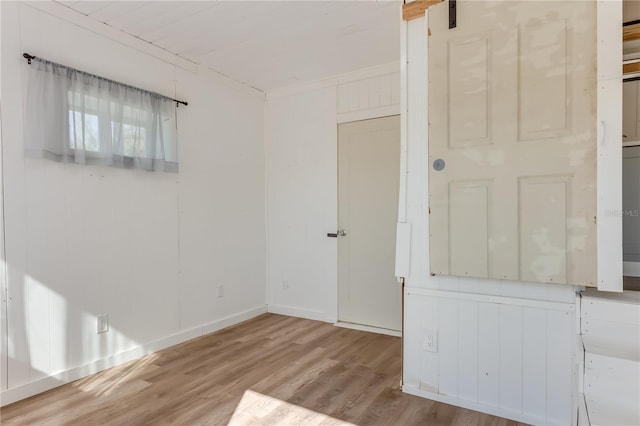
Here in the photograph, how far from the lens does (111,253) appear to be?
286cm

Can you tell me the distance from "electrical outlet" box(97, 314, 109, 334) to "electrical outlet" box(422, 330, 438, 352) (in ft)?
7.76

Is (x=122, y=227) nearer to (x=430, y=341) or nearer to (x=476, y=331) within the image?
(x=430, y=341)

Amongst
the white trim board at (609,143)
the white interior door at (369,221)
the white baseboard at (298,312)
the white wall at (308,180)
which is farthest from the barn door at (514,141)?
the white baseboard at (298,312)

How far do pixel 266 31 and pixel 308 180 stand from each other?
1.67 m

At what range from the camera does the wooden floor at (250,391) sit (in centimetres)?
212

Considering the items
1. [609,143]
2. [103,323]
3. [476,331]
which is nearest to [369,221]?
[476,331]

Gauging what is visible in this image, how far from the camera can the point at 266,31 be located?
2.95 metres

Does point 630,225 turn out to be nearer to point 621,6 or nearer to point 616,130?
point 616,130

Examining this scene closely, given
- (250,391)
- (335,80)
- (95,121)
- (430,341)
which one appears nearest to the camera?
(430,341)

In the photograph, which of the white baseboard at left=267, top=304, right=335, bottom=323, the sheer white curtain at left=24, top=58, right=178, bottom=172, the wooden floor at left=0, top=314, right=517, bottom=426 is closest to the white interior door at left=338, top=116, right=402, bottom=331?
the white baseboard at left=267, top=304, right=335, bottom=323

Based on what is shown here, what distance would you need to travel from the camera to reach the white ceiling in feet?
8.49

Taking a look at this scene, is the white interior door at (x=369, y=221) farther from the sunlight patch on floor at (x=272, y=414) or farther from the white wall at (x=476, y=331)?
the sunlight patch on floor at (x=272, y=414)

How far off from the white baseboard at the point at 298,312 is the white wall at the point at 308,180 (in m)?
0.01

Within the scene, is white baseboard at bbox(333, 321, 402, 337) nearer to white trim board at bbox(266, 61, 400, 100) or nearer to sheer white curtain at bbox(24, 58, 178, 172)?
sheer white curtain at bbox(24, 58, 178, 172)
